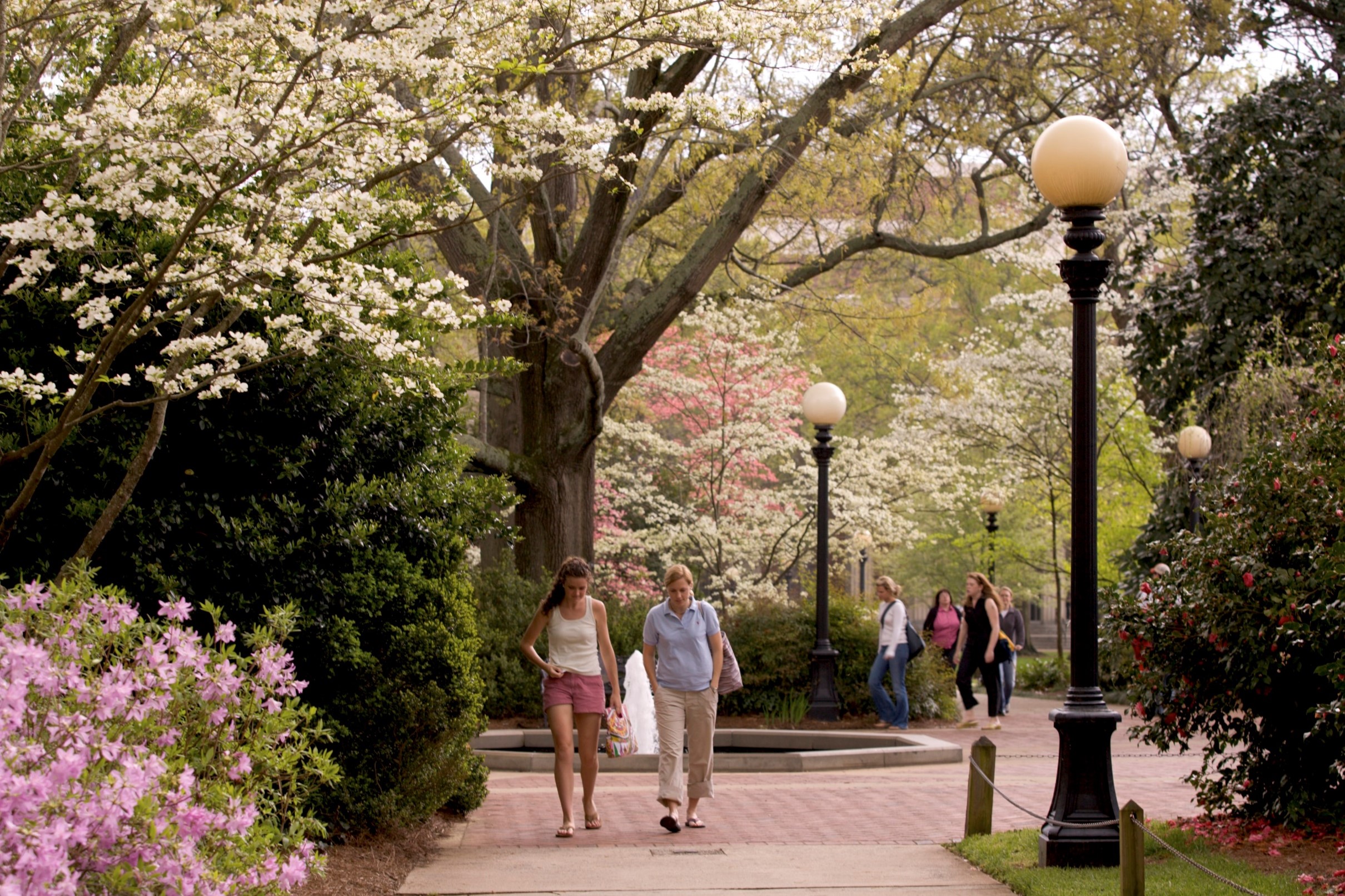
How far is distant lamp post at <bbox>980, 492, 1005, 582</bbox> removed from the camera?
102ft

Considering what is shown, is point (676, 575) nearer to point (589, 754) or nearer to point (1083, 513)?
point (589, 754)

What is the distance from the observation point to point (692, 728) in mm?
9258

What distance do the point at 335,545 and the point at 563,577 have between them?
1864 millimetres

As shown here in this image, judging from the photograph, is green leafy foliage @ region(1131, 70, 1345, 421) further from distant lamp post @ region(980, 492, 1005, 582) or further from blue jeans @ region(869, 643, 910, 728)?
distant lamp post @ region(980, 492, 1005, 582)

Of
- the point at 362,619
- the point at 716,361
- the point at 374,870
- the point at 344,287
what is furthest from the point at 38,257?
the point at 716,361

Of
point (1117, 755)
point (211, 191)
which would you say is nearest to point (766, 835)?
point (211, 191)

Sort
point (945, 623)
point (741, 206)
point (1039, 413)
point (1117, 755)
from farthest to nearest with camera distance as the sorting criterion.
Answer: point (1039, 413) → point (945, 623) → point (741, 206) → point (1117, 755)

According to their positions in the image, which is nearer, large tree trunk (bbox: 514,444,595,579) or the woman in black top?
the woman in black top

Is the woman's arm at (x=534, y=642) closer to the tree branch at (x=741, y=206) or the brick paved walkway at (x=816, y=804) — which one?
the brick paved walkway at (x=816, y=804)

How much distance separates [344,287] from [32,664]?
349 centimetres

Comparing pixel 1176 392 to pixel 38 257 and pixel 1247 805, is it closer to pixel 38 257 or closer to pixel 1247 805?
pixel 1247 805

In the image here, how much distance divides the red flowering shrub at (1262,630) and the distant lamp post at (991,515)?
2264 cm

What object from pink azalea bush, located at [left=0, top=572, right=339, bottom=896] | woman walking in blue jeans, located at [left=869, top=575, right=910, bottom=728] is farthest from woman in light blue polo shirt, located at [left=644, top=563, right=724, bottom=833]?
woman walking in blue jeans, located at [left=869, top=575, right=910, bottom=728]

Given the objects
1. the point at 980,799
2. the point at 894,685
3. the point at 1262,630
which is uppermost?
the point at 1262,630
